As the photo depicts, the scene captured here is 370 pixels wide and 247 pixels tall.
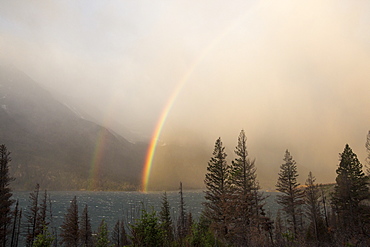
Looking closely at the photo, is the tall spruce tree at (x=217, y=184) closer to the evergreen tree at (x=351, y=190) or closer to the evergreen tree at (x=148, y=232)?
the evergreen tree at (x=351, y=190)

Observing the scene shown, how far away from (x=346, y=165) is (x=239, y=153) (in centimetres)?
2333

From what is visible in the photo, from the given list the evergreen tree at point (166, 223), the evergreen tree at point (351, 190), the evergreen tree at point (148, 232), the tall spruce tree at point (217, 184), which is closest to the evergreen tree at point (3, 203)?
the evergreen tree at point (166, 223)

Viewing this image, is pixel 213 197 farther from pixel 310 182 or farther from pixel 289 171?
pixel 310 182

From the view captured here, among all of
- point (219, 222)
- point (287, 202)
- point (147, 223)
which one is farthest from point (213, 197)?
point (147, 223)

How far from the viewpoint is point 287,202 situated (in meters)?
44.5

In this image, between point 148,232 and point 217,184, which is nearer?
point 148,232

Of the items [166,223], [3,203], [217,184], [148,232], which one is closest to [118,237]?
[3,203]

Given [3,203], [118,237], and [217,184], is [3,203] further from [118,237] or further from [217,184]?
[217,184]

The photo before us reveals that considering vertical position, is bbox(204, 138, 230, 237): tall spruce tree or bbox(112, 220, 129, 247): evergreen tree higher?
bbox(204, 138, 230, 237): tall spruce tree

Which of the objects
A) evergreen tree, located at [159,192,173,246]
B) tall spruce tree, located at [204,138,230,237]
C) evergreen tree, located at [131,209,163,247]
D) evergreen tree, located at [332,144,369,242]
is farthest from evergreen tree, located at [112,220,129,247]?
evergreen tree, located at [332,144,369,242]

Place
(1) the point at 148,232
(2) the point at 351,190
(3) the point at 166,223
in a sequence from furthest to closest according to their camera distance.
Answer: (2) the point at 351,190, (3) the point at 166,223, (1) the point at 148,232

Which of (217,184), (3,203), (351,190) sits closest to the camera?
(3,203)

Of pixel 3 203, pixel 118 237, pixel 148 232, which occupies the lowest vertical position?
pixel 118 237

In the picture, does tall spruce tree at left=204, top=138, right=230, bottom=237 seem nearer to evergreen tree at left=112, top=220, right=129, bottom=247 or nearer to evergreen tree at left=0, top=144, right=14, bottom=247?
evergreen tree at left=112, top=220, right=129, bottom=247
